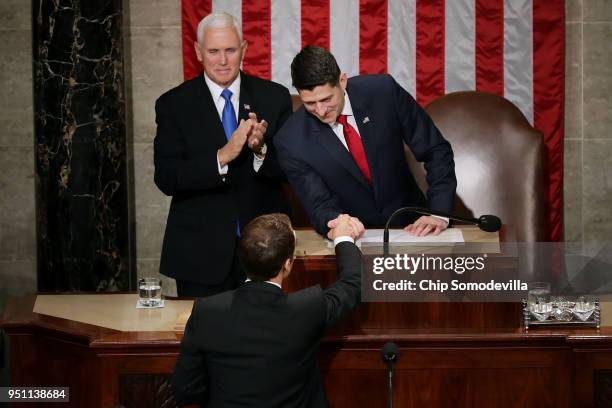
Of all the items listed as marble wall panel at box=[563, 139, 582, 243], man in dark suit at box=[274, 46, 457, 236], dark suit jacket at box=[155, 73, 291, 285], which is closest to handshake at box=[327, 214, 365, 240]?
man in dark suit at box=[274, 46, 457, 236]

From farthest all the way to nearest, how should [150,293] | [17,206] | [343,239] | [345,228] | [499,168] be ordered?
[17,206]
[499,168]
[150,293]
[345,228]
[343,239]

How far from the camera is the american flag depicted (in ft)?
21.3

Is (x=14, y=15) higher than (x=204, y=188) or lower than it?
higher

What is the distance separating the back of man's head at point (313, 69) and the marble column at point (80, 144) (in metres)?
2.31

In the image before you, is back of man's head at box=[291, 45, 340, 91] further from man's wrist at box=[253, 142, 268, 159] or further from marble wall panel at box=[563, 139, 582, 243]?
marble wall panel at box=[563, 139, 582, 243]

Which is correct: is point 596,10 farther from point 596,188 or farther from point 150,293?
point 150,293

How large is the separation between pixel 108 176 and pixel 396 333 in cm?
311

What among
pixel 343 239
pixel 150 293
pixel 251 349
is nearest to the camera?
pixel 251 349

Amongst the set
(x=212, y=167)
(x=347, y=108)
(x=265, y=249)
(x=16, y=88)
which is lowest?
(x=265, y=249)

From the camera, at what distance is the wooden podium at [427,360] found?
3.63m

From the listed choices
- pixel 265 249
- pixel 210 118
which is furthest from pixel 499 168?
pixel 265 249

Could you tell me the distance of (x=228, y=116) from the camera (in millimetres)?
4789

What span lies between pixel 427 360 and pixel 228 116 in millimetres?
1654

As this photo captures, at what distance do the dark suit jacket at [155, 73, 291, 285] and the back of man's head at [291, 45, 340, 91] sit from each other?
1.87ft
